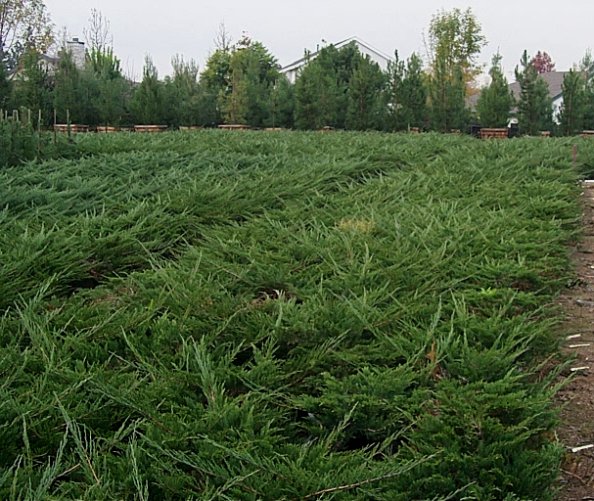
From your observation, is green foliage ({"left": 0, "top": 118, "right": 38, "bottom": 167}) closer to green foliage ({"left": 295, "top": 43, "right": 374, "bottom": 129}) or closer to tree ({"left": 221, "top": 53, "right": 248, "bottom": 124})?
green foliage ({"left": 295, "top": 43, "right": 374, "bottom": 129})

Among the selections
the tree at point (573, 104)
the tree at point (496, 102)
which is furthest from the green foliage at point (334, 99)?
the tree at point (573, 104)

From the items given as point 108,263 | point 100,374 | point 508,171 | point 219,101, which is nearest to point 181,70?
point 219,101

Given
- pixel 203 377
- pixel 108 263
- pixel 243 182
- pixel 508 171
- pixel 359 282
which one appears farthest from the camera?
pixel 508 171

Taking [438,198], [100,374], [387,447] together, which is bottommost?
[387,447]

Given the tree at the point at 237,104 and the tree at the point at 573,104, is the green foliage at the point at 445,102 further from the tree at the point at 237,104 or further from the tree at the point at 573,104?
the tree at the point at 237,104

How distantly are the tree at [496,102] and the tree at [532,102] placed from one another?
0.36 m

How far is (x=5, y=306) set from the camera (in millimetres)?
2352

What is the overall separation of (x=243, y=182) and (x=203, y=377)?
10.5 feet

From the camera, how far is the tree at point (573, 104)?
15.3 metres

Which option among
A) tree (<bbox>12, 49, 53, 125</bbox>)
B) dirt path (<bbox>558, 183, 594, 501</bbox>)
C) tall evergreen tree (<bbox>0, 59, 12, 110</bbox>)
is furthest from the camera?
tree (<bbox>12, 49, 53, 125</bbox>)

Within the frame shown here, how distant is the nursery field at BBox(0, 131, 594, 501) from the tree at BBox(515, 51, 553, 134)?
12.4 m

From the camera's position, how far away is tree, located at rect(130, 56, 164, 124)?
15.6 metres

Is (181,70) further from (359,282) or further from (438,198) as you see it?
(359,282)

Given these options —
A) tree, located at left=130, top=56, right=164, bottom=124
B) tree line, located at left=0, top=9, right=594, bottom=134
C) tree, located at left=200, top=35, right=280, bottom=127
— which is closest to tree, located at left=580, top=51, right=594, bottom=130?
tree line, located at left=0, top=9, right=594, bottom=134
